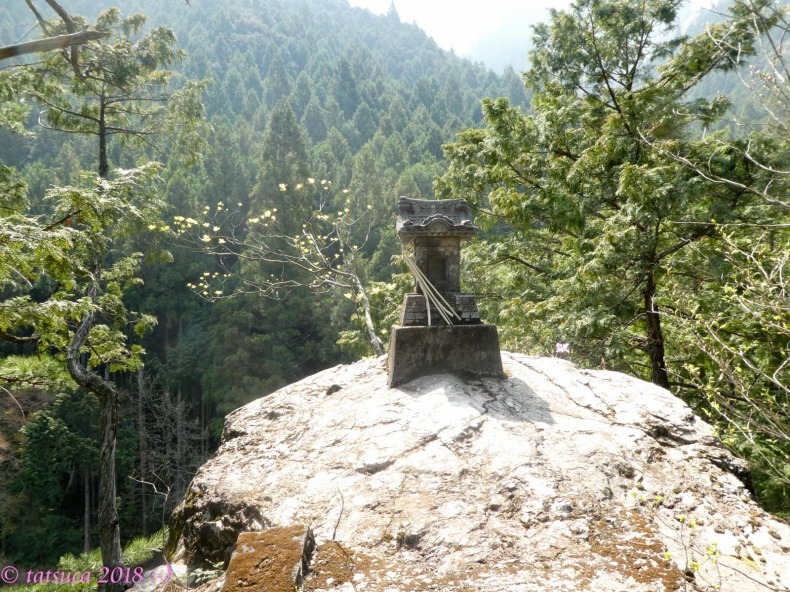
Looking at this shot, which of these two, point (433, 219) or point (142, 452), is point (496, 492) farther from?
point (142, 452)

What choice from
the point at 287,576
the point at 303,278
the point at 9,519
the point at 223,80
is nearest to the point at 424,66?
the point at 223,80

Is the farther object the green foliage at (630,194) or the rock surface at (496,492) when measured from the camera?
the green foliage at (630,194)

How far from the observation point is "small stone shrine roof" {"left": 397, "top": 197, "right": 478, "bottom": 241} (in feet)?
15.8

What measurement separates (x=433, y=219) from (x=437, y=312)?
971 mm

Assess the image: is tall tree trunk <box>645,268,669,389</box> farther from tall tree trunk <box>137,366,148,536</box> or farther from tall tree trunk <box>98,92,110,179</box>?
tall tree trunk <box>137,366,148,536</box>

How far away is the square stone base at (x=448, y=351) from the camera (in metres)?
4.62

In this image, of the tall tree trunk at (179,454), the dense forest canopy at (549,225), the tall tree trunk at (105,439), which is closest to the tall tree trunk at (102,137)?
the dense forest canopy at (549,225)

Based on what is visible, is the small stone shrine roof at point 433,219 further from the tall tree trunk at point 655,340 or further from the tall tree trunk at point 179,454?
the tall tree trunk at point 179,454

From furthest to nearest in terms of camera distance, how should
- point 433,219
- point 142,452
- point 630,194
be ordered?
point 142,452 → point 630,194 → point 433,219

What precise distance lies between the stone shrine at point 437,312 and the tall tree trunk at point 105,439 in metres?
4.58

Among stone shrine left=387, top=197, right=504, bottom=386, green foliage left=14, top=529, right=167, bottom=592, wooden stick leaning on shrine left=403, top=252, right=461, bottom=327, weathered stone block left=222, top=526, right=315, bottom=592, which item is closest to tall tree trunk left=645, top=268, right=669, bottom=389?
stone shrine left=387, top=197, right=504, bottom=386

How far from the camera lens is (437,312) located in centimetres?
482

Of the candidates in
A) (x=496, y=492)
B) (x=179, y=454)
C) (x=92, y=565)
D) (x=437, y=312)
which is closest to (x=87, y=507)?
(x=179, y=454)

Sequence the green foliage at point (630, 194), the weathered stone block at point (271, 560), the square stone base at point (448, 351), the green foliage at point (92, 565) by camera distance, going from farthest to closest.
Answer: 1. the green foliage at point (92, 565)
2. the green foliage at point (630, 194)
3. the square stone base at point (448, 351)
4. the weathered stone block at point (271, 560)
